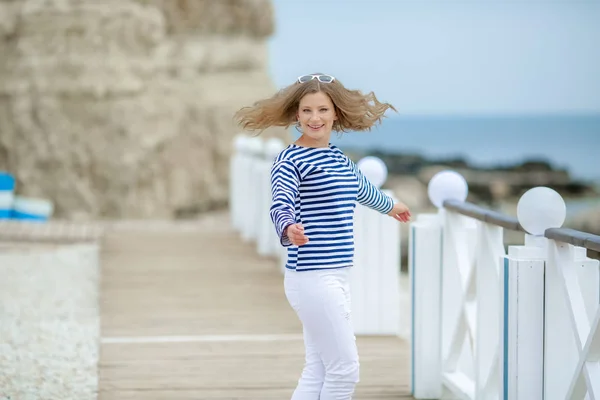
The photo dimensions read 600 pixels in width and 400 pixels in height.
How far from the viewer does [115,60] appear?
16.4 meters

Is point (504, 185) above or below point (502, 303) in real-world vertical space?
below

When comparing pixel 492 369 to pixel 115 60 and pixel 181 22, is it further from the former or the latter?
pixel 181 22

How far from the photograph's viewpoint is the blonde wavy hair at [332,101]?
397cm

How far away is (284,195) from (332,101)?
1.48 feet

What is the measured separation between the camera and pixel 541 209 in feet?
12.2

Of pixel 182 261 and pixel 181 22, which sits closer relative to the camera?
pixel 182 261

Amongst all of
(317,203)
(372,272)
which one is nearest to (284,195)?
(317,203)

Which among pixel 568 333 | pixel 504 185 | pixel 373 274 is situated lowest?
pixel 504 185

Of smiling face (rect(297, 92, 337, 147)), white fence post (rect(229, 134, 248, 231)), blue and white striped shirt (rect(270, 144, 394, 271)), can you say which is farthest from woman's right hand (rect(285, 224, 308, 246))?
white fence post (rect(229, 134, 248, 231))

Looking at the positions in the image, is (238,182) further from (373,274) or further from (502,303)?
(502,303)

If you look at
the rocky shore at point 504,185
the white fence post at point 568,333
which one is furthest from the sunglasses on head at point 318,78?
the rocky shore at point 504,185

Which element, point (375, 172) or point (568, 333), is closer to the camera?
point (568, 333)

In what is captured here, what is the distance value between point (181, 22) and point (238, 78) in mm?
1452

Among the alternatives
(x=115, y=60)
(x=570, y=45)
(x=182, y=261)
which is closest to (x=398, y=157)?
(x=570, y=45)
